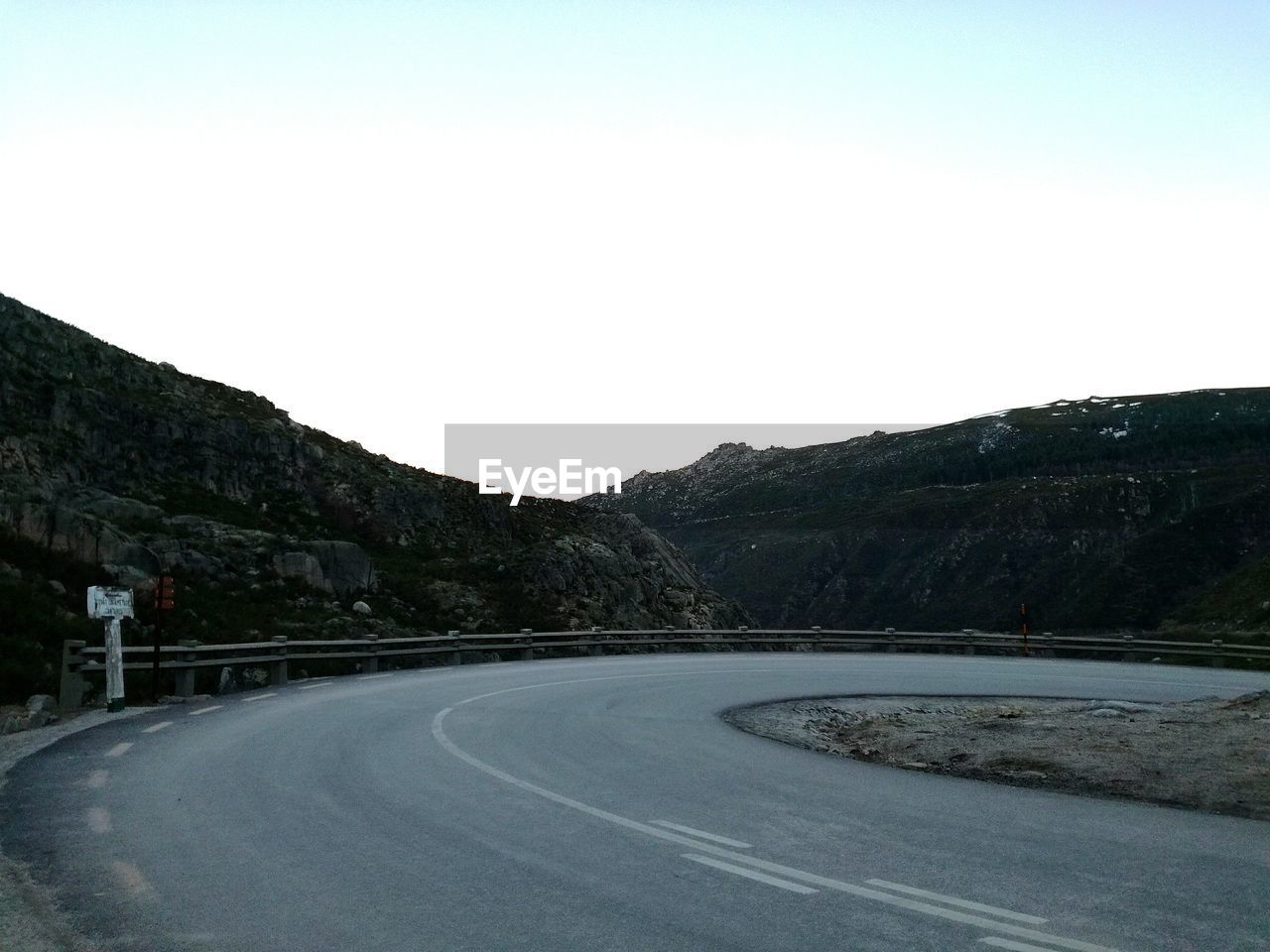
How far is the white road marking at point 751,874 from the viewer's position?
6024 mm

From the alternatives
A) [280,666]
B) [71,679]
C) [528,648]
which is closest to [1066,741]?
[71,679]

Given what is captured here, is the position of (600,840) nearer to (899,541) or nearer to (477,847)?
(477,847)

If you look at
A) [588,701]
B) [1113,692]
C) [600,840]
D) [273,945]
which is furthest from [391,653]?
[273,945]

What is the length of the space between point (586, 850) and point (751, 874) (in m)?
1.23

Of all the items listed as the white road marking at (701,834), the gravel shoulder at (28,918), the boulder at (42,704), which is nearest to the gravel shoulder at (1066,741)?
the white road marking at (701,834)

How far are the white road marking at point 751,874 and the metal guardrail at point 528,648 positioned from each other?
12.8m

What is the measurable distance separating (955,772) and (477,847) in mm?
6256

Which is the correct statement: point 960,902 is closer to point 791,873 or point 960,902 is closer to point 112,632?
point 791,873

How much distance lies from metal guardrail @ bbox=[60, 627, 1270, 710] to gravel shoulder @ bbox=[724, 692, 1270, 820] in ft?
32.4

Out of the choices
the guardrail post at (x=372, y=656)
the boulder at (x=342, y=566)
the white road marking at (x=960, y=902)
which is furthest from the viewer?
the boulder at (x=342, y=566)

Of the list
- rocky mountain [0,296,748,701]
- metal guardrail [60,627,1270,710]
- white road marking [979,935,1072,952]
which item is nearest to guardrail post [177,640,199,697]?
metal guardrail [60,627,1270,710]

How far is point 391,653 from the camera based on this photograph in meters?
27.1

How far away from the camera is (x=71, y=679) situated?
16.1 m

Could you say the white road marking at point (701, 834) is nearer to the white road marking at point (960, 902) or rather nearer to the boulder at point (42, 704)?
the white road marking at point (960, 902)
